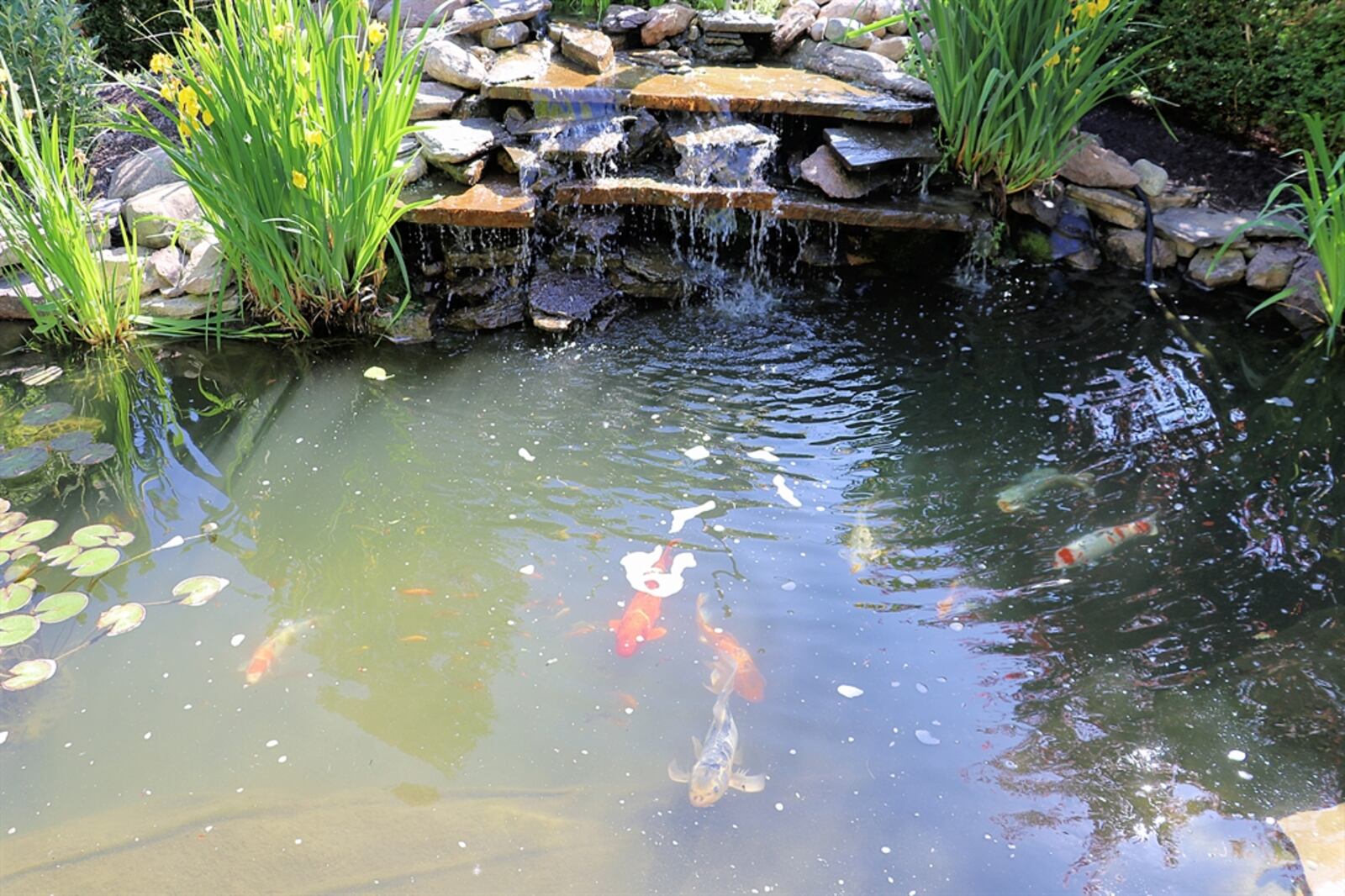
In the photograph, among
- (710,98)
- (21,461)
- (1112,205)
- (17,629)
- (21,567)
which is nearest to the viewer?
(17,629)

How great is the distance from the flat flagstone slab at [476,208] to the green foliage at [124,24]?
7.50 ft

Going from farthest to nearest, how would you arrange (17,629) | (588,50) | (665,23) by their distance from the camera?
(665,23) < (588,50) < (17,629)

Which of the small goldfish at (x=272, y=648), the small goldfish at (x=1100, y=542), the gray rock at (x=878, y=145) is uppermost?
the gray rock at (x=878, y=145)

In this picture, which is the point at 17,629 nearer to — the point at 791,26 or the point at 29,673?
the point at 29,673

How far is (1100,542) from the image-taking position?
2795mm

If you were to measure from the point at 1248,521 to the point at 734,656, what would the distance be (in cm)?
171

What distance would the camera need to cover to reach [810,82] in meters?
5.12

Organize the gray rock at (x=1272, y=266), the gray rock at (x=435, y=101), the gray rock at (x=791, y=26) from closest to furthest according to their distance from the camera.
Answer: the gray rock at (x=1272, y=266) < the gray rock at (x=435, y=101) < the gray rock at (x=791, y=26)

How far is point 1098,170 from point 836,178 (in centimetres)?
135

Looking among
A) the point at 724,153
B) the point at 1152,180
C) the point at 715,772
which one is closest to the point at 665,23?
the point at 724,153

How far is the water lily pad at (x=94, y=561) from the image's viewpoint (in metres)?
2.73

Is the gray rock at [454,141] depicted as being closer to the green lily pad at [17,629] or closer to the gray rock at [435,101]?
the gray rock at [435,101]

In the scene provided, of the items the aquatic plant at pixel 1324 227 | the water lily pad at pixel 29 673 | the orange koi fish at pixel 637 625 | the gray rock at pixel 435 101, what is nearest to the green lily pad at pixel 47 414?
the water lily pad at pixel 29 673

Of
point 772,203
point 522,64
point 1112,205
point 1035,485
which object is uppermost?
point 522,64
